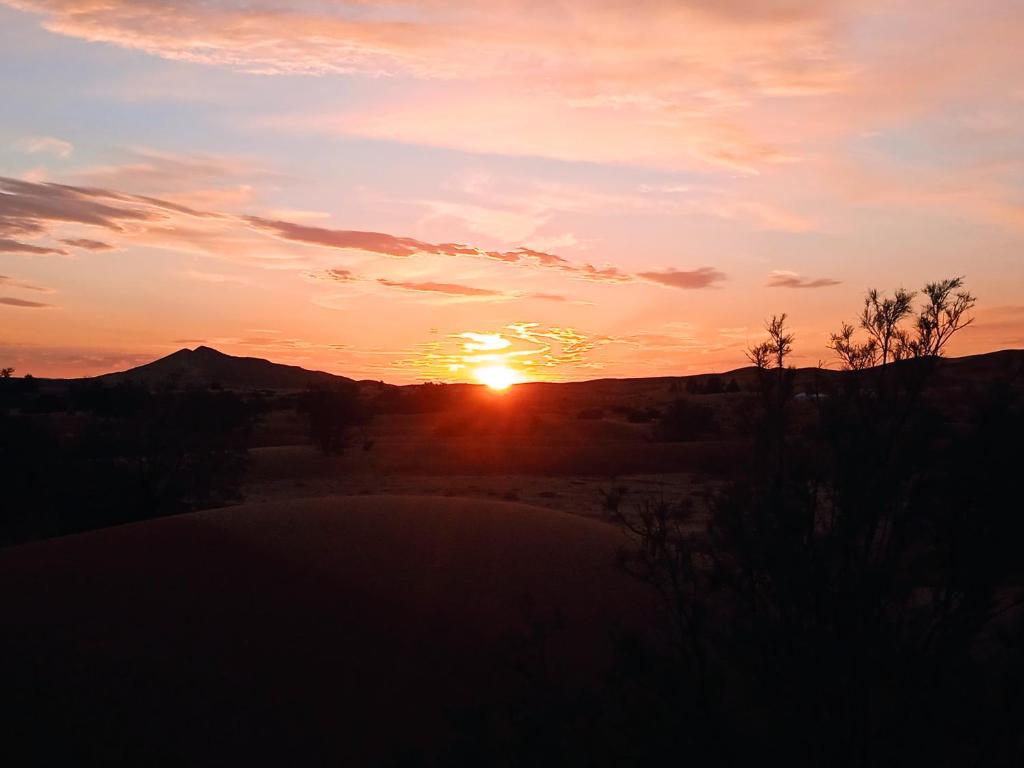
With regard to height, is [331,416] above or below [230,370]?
below

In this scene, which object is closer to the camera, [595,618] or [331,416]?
[595,618]

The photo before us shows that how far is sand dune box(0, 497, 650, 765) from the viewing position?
734 centimetres

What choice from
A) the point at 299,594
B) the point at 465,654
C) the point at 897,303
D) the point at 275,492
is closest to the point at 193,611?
the point at 299,594

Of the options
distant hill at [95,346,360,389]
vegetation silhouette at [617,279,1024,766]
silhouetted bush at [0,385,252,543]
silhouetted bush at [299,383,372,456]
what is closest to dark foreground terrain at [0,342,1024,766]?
vegetation silhouette at [617,279,1024,766]

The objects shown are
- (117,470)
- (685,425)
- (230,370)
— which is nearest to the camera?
(117,470)

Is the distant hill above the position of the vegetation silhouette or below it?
above

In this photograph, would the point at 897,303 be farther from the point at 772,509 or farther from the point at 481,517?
the point at 481,517

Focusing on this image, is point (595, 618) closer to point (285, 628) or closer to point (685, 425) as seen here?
point (285, 628)

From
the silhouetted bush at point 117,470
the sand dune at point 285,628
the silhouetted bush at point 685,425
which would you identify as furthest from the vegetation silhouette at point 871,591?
the silhouetted bush at point 685,425

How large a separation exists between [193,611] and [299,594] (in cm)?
102

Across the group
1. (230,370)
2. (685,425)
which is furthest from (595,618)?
(230,370)

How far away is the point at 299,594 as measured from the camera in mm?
9266

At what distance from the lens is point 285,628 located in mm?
8664

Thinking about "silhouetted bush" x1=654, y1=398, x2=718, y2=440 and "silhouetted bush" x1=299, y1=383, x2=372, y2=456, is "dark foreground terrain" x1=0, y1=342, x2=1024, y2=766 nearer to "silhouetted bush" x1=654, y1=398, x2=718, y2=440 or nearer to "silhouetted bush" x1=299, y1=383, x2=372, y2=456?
"silhouetted bush" x1=299, y1=383, x2=372, y2=456
